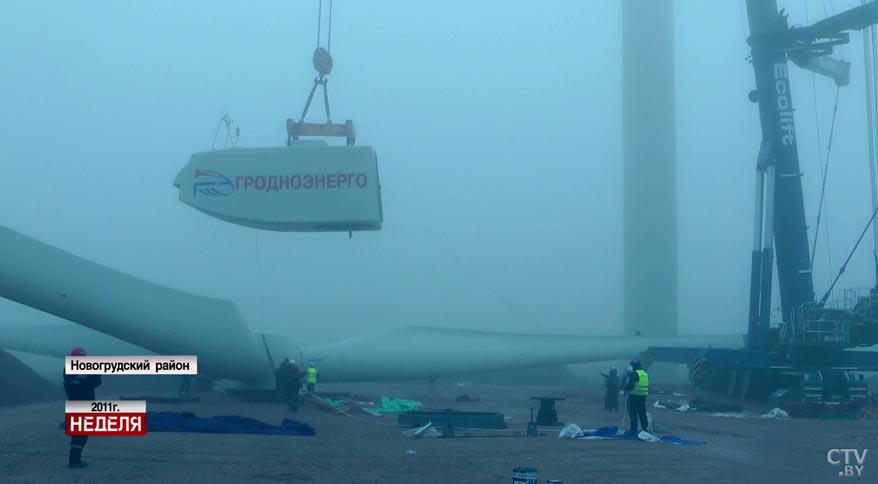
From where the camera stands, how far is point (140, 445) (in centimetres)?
1046

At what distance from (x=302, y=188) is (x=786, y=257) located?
42.3 feet

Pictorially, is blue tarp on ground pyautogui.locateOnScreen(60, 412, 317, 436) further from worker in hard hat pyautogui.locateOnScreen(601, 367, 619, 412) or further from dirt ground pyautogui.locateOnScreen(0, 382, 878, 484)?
worker in hard hat pyautogui.locateOnScreen(601, 367, 619, 412)

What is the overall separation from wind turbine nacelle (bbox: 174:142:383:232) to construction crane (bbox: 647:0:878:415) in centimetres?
1112

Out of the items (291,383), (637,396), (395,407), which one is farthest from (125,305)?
(637,396)

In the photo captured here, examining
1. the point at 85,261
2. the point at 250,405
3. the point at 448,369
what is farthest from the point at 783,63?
the point at 85,261

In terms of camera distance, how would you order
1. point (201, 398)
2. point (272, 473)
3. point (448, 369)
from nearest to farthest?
point (272, 473) < point (201, 398) < point (448, 369)

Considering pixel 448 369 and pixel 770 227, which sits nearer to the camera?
pixel 770 227

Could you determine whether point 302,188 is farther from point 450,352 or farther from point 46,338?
point 46,338

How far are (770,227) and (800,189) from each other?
56.3 inches

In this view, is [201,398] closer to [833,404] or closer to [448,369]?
[448,369]

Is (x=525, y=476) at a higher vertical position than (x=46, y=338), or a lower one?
lower

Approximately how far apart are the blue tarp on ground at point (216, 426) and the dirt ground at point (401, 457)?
0.42 metres

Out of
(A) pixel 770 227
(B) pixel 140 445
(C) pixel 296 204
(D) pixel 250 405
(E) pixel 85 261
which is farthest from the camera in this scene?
(A) pixel 770 227

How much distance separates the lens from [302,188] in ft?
46.5
